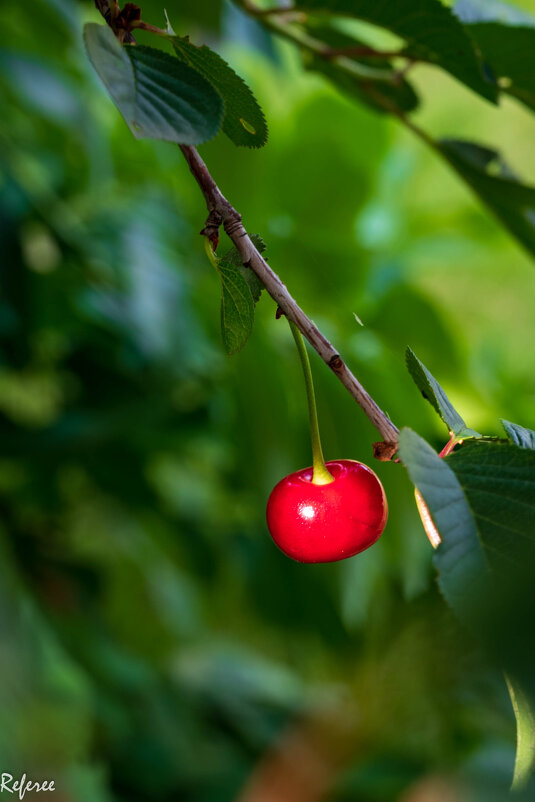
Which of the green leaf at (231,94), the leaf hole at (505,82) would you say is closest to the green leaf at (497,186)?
the leaf hole at (505,82)

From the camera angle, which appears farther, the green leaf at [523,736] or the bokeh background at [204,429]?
the bokeh background at [204,429]

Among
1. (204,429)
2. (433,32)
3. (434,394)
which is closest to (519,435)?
(434,394)

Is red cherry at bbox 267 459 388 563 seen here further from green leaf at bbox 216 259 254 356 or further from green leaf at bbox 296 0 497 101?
green leaf at bbox 296 0 497 101

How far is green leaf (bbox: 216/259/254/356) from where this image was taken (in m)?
0.17

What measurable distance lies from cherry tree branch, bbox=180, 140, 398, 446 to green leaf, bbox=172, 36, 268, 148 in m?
0.03

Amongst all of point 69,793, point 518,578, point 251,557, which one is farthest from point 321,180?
point 69,793

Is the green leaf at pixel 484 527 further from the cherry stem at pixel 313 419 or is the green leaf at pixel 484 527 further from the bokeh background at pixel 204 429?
the bokeh background at pixel 204 429

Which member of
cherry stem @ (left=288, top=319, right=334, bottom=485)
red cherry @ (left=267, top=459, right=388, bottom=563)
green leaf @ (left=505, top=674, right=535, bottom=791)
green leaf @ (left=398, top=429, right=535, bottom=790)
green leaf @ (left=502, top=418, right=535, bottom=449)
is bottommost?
Result: green leaf @ (left=505, top=674, right=535, bottom=791)

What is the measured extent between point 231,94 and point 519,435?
11cm

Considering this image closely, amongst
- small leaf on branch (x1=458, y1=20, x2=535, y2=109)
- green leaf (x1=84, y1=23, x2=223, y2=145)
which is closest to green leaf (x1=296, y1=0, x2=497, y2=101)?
small leaf on branch (x1=458, y1=20, x2=535, y2=109)

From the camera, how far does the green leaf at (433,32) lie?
273 mm

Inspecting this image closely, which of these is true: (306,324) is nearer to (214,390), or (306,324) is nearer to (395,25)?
(395,25)

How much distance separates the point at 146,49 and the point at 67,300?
1.56 ft

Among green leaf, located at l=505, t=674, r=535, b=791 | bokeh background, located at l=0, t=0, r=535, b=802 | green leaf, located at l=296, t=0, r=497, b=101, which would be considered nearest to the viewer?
green leaf, located at l=505, t=674, r=535, b=791
